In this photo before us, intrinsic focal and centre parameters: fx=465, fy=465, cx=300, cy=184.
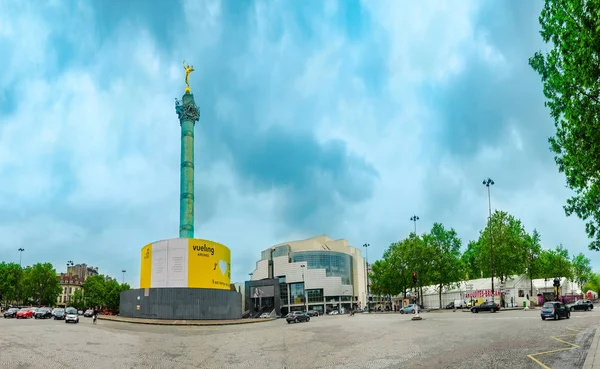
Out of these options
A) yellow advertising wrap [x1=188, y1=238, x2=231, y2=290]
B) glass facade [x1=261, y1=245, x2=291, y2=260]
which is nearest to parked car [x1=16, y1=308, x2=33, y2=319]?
yellow advertising wrap [x1=188, y1=238, x2=231, y2=290]

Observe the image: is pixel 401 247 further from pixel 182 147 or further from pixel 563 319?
pixel 563 319

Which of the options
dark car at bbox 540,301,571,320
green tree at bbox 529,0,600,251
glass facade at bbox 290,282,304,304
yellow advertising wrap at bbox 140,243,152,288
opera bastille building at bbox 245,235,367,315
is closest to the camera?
green tree at bbox 529,0,600,251

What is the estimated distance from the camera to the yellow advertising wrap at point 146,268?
68938mm

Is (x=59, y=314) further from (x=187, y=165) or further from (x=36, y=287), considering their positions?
(x=36, y=287)

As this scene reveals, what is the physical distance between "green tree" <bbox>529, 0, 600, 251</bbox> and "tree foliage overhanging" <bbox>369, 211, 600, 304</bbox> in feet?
238

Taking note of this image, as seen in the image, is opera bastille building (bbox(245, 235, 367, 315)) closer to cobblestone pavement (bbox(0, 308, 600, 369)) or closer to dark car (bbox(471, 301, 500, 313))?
dark car (bbox(471, 301, 500, 313))

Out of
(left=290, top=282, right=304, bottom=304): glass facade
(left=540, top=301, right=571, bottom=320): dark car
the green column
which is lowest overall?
(left=290, top=282, right=304, bottom=304): glass facade

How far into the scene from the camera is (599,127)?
618 inches

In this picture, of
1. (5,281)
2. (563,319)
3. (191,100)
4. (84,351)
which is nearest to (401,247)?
(191,100)

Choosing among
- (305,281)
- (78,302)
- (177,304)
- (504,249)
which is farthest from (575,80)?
(78,302)

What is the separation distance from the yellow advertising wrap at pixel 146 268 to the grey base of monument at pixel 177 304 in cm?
208

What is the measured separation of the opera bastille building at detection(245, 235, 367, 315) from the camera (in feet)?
400

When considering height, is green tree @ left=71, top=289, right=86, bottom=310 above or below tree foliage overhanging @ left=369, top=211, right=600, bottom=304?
below

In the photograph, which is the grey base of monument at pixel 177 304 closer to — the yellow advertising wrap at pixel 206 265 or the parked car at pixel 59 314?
the yellow advertising wrap at pixel 206 265
